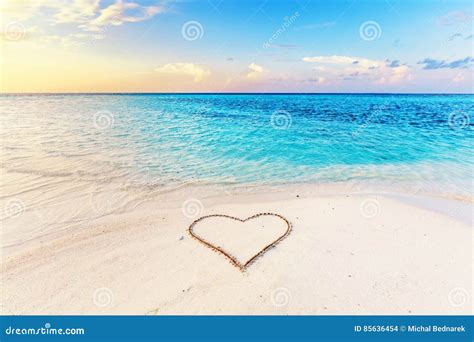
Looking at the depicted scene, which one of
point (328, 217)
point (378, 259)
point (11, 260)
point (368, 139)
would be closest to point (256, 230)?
point (328, 217)

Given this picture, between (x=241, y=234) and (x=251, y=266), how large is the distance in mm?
1213

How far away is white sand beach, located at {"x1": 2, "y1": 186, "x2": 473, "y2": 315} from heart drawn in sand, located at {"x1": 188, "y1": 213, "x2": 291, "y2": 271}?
5cm

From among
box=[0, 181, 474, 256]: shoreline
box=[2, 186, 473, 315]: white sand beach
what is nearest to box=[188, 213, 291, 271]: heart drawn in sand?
box=[2, 186, 473, 315]: white sand beach

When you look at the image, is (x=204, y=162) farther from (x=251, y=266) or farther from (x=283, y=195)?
(x=251, y=266)

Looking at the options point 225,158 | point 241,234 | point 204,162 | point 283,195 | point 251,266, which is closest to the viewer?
point 251,266

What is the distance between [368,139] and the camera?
1827 cm

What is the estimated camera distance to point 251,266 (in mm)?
5430

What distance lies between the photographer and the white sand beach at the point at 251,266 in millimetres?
4637

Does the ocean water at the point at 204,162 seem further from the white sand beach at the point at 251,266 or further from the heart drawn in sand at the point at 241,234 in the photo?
the heart drawn in sand at the point at 241,234

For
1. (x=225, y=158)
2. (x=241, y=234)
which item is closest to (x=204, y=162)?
(x=225, y=158)

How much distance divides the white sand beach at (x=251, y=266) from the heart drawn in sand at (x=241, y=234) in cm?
5

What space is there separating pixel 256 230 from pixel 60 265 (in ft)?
13.7
